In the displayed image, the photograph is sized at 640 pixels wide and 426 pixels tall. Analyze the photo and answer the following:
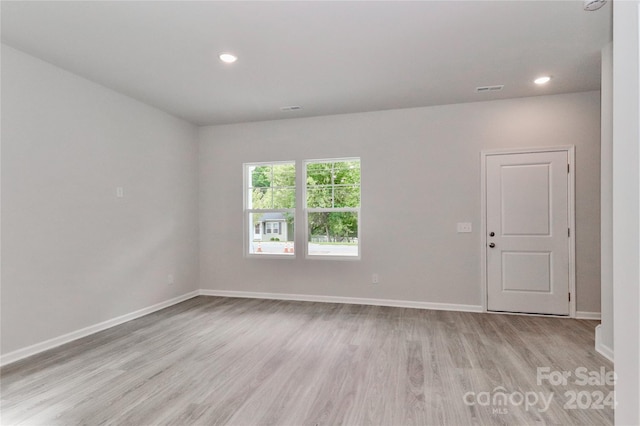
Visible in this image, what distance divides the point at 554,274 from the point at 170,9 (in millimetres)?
4834

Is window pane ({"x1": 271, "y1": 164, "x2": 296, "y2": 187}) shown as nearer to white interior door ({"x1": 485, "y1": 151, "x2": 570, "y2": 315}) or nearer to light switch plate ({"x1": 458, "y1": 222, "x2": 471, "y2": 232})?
light switch plate ({"x1": 458, "y1": 222, "x2": 471, "y2": 232})

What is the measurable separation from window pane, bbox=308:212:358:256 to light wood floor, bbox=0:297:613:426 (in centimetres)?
109

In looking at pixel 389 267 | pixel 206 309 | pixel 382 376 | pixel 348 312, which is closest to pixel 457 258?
pixel 389 267

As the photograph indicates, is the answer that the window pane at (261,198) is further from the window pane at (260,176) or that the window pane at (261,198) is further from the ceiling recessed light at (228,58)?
the ceiling recessed light at (228,58)

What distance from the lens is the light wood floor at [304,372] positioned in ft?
6.46

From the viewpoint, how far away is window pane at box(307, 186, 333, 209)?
4770 mm

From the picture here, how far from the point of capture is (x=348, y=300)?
4.59m

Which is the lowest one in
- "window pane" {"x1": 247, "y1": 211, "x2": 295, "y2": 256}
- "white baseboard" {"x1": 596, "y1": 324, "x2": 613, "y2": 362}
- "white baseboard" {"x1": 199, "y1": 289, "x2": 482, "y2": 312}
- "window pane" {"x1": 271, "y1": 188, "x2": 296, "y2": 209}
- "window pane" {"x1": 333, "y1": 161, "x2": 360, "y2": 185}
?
"white baseboard" {"x1": 199, "y1": 289, "x2": 482, "y2": 312}

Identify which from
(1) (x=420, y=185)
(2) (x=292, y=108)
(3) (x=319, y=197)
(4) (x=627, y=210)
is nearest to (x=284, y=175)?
(3) (x=319, y=197)

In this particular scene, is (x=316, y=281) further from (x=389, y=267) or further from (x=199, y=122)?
(x=199, y=122)

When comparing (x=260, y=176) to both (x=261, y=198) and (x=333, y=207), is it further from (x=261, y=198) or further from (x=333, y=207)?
(x=333, y=207)

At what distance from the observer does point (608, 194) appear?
2887mm

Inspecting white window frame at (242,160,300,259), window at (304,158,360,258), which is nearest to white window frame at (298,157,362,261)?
window at (304,158,360,258)

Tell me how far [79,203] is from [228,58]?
2175mm
